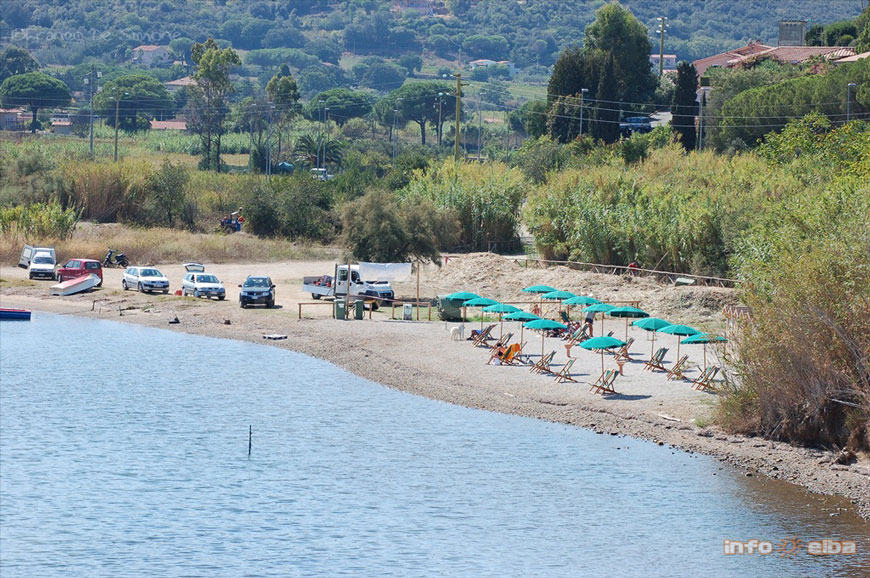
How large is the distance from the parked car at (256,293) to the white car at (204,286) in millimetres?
2503

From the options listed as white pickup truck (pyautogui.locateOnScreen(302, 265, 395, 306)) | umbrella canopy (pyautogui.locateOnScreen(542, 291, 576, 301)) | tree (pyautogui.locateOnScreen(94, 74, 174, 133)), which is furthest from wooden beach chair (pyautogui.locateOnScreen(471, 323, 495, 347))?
tree (pyautogui.locateOnScreen(94, 74, 174, 133))

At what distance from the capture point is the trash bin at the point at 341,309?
5125 cm

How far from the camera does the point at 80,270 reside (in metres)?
60.3

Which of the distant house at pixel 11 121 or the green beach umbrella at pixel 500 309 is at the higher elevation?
the distant house at pixel 11 121

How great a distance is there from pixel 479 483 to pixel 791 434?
8358 millimetres

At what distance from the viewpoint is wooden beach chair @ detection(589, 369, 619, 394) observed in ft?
124

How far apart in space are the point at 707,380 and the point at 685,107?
231 ft

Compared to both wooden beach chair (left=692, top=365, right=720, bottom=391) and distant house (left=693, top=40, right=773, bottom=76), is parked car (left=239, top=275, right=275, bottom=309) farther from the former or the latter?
distant house (left=693, top=40, right=773, bottom=76)

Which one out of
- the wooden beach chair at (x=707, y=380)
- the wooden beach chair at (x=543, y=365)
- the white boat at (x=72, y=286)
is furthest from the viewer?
the white boat at (x=72, y=286)

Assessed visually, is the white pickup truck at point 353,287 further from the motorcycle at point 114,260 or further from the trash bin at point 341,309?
the motorcycle at point 114,260

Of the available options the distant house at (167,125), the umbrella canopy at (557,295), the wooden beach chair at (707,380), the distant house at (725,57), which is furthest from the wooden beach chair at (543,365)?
the distant house at (167,125)

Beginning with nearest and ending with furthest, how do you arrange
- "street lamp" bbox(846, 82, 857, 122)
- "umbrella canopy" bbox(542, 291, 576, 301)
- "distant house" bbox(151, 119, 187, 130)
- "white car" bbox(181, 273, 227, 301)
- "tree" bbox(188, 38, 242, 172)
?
1. "umbrella canopy" bbox(542, 291, 576, 301)
2. "white car" bbox(181, 273, 227, 301)
3. "street lamp" bbox(846, 82, 857, 122)
4. "tree" bbox(188, 38, 242, 172)
5. "distant house" bbox(151, 119, 187, 130)

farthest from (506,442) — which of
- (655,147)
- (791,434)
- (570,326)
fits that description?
(655,147)

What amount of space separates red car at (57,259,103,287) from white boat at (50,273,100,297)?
2.53 feet
